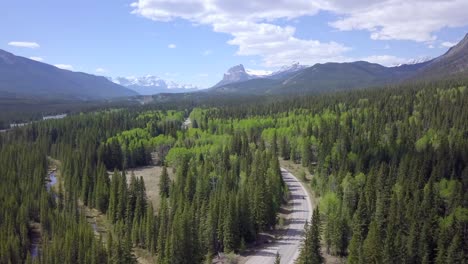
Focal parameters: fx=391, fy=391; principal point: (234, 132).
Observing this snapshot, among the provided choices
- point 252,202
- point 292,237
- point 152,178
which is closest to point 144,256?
point 252,202

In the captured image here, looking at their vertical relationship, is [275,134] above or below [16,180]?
above

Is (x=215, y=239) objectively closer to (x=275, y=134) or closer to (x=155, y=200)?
(x=155, y=200)

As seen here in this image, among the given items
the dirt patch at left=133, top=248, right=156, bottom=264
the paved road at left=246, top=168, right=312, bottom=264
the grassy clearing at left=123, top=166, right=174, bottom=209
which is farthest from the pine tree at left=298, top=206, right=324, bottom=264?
the grassy clearing at left=123, top=166, right=174, bottom=209

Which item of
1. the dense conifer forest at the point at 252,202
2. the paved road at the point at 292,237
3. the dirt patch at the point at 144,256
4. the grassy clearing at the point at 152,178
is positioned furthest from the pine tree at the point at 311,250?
the grassy clearing at the point at 152,178

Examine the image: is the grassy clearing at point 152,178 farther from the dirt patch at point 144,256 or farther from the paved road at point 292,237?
the paved road at point 292,237

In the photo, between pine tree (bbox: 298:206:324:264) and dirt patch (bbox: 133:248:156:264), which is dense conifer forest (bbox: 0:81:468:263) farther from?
dirt patch (bbox: 133:248:156:264)

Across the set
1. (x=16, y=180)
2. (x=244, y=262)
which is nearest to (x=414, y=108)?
(x=244, y=262)

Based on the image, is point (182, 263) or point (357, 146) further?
point (357, 146)

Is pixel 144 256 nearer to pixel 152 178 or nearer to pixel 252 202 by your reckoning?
pixel 252 202
